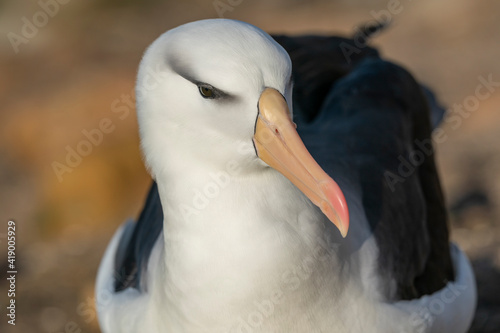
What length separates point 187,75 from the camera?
2203 millimetres

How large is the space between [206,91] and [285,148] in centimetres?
29

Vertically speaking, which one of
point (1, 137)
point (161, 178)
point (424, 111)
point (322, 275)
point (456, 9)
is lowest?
point (1, 137)

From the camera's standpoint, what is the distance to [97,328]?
493cm

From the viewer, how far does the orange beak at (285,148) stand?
2133mm

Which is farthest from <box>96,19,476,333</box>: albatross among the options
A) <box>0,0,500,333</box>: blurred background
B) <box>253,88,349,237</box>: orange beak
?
<box>0,0,500,333</box>: blurred background

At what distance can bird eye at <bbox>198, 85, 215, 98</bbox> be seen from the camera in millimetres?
2172

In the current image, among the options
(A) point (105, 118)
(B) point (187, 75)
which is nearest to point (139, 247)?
(B) point (187, 75)

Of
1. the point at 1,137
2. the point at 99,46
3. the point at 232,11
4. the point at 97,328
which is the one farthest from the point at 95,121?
the point at 232,11

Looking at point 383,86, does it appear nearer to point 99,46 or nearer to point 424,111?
point 424,111

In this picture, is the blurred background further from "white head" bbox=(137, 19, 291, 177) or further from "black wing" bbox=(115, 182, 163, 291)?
"white head" bbox=(137, 19, 291, 177)

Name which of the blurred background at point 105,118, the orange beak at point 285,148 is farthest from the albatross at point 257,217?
the blurred background at point 105,118

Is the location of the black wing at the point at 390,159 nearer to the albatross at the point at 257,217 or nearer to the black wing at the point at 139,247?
the albatross at the point at 257,217

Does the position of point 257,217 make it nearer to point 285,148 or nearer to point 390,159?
point 285,148

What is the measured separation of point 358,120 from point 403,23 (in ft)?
18.4
